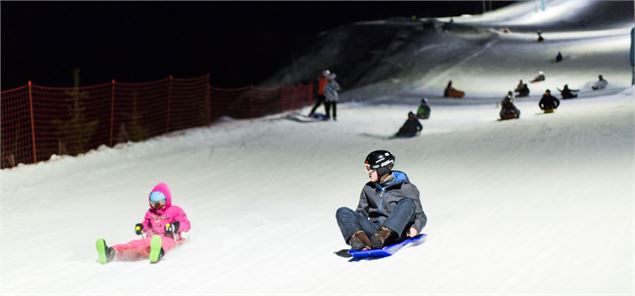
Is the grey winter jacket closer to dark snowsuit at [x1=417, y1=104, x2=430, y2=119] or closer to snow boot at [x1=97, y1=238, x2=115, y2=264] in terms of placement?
snow boot at [x1=97, y1=238, x2=115, y2=264]

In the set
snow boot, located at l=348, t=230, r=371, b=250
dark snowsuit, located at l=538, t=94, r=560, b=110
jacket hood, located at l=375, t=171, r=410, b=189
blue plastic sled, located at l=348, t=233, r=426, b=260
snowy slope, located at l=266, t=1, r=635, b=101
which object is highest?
snowy slope, located at l=266, t=1, r=635, b=101

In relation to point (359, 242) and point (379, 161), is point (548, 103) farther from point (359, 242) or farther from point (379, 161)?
point (359, 242)

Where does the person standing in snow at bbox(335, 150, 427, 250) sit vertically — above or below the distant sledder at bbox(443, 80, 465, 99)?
below

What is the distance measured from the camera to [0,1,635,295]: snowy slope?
22.5 ft

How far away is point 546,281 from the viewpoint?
6.21 meters

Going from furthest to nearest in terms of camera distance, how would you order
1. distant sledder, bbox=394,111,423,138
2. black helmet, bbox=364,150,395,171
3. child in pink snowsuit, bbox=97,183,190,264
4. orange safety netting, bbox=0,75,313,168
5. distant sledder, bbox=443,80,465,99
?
distant sledder, bbox=443,80,465,99
distant sledder, bbox=394,111,423,138
orange safety netting, bbox=0,75,313,168
child in pink snowsuit, bbox=97,183,190,264
black helmet, bbox=364,150,395,171

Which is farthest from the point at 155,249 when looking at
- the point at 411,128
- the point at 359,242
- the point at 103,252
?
the point at 411,128

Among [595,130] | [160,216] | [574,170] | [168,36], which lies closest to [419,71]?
[595,130]

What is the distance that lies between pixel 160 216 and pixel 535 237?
418 cm

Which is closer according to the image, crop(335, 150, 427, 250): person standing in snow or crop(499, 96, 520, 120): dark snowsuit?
crop(335, 150, 427, 250): person standing in snow

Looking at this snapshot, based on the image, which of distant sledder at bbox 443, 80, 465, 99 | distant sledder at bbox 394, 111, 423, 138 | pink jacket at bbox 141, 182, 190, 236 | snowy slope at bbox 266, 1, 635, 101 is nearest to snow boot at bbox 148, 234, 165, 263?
pink jacket at bbox 141, 182, 190, 236

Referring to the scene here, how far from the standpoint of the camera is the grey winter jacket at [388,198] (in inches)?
308

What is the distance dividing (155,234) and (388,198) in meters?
2.82

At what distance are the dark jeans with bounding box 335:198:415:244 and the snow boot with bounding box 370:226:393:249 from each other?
0.05 meters
